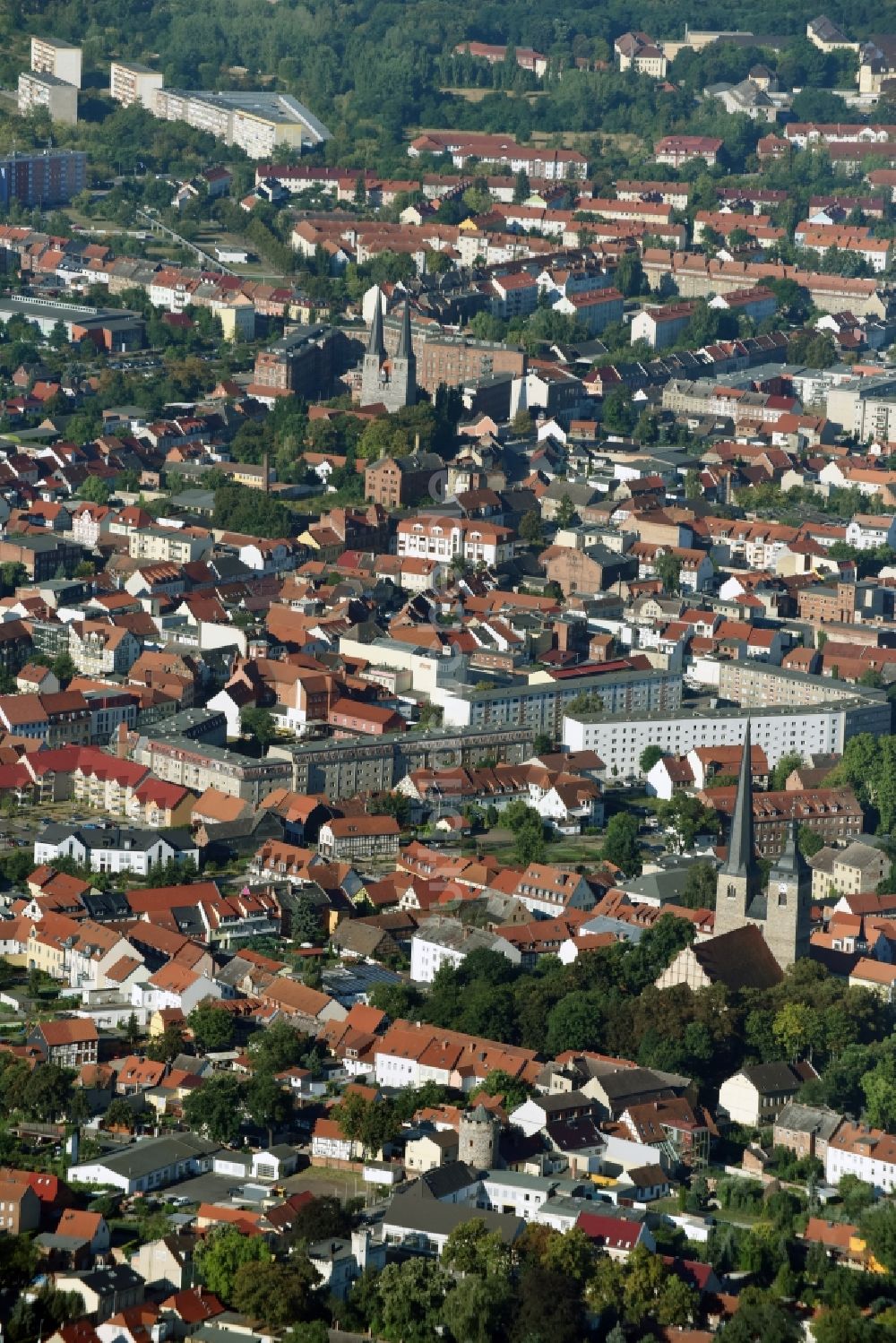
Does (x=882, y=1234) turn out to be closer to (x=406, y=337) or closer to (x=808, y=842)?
(x=808, y=842)

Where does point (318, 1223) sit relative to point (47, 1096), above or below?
above

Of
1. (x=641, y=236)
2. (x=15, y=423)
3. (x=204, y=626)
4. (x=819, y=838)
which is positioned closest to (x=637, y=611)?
(x=204, y=626)

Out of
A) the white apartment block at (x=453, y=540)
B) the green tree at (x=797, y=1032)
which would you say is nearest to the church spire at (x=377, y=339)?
the white apartment block at (x=453, y=540)

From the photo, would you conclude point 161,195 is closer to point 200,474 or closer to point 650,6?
point 200,474

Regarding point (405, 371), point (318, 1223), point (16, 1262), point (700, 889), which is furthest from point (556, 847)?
point (405, 371)

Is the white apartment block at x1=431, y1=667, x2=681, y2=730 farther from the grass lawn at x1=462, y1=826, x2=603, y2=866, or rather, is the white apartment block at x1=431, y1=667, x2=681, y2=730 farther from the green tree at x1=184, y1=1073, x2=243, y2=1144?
the green tree at x1=184, y1=1073, x2=243, y2=1144

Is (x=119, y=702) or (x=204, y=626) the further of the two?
(x=204, y=626)
